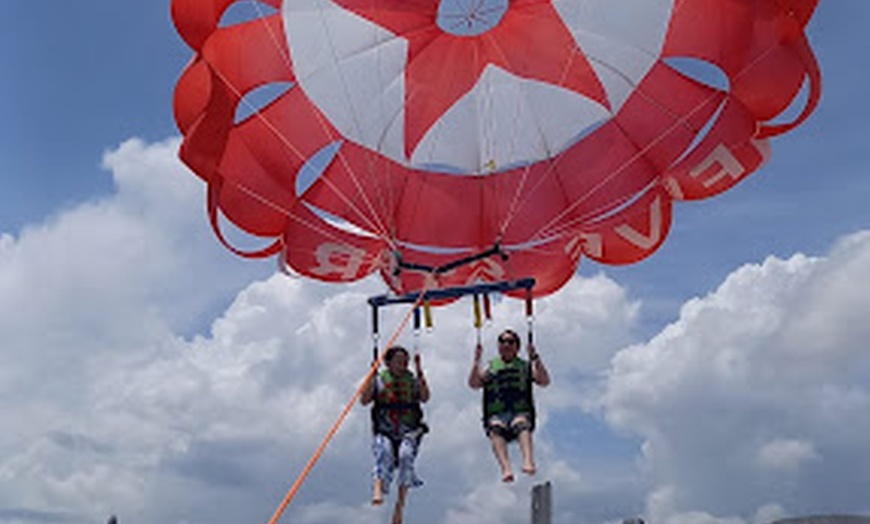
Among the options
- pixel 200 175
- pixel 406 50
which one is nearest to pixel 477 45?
pixel 406 50

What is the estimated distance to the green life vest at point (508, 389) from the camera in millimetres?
9461

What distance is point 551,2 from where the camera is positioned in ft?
35.0

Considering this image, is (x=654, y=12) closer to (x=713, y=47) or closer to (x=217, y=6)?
(x=713, y=47)

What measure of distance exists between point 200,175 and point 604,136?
3975 millimetres

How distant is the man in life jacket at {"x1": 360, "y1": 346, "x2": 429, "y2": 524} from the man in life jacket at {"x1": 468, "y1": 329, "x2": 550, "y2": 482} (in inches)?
20.6

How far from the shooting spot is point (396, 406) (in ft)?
31.3

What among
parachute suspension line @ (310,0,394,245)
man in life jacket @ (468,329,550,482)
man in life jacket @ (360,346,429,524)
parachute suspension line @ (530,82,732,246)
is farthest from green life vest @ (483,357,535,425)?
parachute suspension line @ (530,82,732,246)

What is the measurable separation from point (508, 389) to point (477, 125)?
3.10m

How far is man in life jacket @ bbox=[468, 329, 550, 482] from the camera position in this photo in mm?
9305

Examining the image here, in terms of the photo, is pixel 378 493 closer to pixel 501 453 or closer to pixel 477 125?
pixel 501 453

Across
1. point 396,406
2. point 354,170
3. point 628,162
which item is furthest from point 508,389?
point 354,170

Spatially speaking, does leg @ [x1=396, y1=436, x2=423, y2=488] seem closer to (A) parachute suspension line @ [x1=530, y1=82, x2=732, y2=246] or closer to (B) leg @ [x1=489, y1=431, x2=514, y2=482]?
(B) leg @ [x1=489, y1=431, x2=514, y2=482]

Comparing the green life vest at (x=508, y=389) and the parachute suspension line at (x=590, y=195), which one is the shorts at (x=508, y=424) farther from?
the parachute suspension line at (x=590, y=195)

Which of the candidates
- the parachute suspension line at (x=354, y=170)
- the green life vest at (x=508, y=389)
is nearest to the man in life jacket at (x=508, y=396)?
the green life vest at (x=508, y=389)
